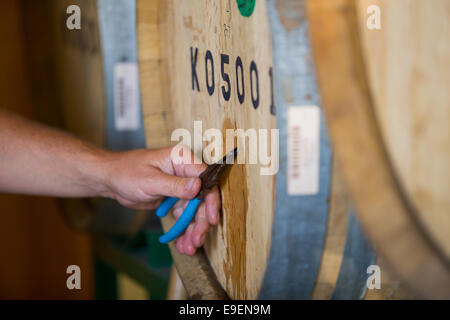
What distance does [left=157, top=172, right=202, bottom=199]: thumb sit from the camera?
3.12 ft

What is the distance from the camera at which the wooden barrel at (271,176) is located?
63 centimetres

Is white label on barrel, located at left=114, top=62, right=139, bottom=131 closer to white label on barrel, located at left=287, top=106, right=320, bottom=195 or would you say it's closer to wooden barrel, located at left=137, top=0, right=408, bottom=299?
wooden barrel, located at left=137, top=0, right=408, bottom=299

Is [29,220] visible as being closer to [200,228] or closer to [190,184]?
[200,228]

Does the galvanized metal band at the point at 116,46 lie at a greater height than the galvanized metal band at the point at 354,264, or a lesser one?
greater

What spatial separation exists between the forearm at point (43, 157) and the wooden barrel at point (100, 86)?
0.35 m

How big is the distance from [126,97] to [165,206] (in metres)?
0.54

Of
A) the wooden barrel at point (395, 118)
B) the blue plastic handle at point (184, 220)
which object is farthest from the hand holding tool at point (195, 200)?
the wooden barrel at point (395, 118)

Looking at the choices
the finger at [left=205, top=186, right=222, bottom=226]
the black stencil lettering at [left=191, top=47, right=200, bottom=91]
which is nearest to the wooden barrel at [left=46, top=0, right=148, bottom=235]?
the black stencil lettering at [left=191, top=47, right=200, bottom=91]

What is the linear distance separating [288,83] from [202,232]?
512mm

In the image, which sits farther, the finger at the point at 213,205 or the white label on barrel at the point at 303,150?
the finger at the point at 213,205

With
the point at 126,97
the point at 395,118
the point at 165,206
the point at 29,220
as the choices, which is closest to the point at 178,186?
the point at 165,206

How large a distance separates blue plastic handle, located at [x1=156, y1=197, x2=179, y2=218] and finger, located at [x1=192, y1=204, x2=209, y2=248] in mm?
105

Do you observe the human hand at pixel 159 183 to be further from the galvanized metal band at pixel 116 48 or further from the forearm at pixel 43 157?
the galvanized metal band at pixel 116 48
